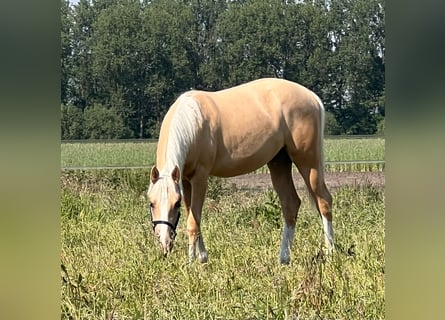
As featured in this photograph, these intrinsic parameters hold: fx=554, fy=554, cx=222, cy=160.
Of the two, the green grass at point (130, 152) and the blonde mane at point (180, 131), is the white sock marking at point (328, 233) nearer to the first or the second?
the green grass at point (130, 152)

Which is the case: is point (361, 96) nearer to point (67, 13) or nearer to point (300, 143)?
point (300, 143)

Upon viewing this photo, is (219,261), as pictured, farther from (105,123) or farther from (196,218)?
(105,123)

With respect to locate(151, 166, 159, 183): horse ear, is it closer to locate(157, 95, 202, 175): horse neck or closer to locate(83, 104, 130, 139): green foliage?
locate(157, 95, 202, 175): horse neck

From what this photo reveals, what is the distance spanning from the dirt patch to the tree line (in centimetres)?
41

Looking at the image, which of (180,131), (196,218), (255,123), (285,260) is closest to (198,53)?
(180,131)

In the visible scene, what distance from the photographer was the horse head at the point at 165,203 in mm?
2770

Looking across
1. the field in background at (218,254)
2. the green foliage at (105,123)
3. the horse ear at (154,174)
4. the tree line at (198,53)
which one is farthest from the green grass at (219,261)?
the tree line at (198,53)

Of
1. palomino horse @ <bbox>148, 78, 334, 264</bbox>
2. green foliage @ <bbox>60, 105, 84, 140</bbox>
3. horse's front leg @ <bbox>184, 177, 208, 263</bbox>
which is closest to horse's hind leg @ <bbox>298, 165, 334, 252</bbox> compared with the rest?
palomino horse @ <bbox>148, 78, 334, 264</bbox>

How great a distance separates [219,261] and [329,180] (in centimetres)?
79

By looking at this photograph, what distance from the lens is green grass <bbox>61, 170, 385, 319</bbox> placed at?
7.95ft

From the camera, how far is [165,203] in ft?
9.11

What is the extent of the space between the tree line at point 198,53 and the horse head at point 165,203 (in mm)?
231

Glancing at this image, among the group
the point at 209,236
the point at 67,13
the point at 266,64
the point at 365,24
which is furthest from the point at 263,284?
the point at 67,13

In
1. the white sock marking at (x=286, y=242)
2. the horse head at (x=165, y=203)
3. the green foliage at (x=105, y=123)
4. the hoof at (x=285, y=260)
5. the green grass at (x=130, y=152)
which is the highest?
the green foliage at (x=105, y=123)
